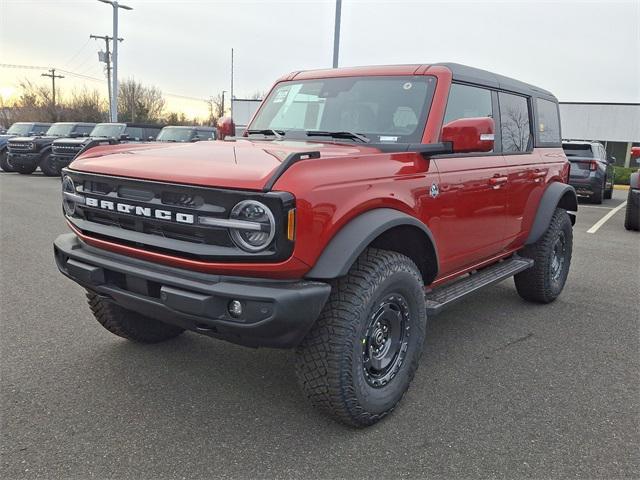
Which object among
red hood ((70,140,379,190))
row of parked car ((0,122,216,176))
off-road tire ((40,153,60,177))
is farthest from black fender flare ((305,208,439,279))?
off-road tire ((40,153,60,177))

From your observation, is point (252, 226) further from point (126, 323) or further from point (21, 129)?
point (21, 129)

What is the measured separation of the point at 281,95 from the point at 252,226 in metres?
2.22

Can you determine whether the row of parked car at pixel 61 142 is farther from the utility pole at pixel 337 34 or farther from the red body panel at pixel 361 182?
the red body panel at pixel 361 182

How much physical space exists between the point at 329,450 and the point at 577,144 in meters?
13.7

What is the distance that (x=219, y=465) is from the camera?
248 centimetres

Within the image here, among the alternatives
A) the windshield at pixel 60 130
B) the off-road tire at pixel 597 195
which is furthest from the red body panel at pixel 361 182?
the windshield at pixel 60 130

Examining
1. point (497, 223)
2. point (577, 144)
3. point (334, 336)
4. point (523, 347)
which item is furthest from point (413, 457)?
point (577, 144)

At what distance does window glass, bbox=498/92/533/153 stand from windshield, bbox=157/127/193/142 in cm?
1349

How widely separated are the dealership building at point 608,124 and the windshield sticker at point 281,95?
2533 centimetres

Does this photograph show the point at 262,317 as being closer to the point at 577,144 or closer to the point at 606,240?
the point at 606,240

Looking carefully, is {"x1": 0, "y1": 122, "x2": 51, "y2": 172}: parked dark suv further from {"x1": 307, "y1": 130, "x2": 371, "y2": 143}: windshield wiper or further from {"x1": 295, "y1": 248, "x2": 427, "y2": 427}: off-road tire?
{"x1": 295, "y1": 248, "x2": 427, "y2": 427}: off-road tire

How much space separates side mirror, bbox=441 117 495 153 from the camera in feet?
10.3

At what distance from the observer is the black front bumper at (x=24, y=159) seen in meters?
17.2

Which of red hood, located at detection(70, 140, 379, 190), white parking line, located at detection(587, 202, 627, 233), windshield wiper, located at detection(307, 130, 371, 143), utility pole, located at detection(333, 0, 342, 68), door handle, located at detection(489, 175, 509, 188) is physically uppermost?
utility pole, located at detection(333, 0, 342, 68)
